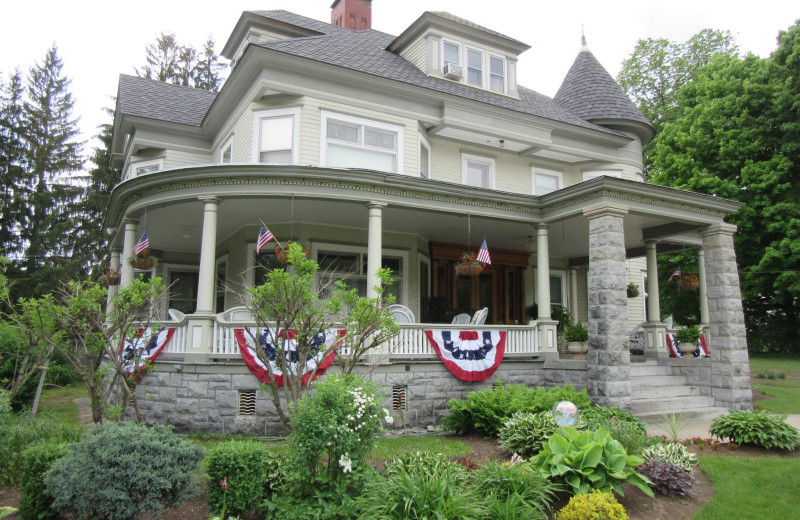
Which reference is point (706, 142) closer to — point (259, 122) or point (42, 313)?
point (259, 122)

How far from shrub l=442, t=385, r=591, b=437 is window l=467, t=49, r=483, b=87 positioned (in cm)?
899

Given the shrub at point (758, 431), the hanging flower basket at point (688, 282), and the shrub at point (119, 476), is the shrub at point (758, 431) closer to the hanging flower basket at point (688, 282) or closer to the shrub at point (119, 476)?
the hanging flower basket at point (688, 282)

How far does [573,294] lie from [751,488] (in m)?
11.2

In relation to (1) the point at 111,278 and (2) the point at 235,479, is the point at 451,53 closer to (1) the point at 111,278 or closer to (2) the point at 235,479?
(1) the point at 111,278

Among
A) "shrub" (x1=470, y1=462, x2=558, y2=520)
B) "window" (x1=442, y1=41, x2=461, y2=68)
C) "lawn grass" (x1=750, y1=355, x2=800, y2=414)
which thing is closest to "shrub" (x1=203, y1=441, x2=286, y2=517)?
"shrub" (x1=470, y1=462, x2=558, y2=520)

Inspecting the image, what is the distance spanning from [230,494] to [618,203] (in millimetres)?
8103

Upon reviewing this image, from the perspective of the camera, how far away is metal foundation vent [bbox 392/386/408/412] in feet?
31.3

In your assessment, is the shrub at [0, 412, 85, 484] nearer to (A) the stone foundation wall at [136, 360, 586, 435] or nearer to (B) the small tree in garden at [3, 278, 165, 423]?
(B) the small tree in garden at [3, 278, 165, 423]

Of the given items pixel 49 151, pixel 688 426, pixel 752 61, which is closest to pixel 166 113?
pixel 688 426

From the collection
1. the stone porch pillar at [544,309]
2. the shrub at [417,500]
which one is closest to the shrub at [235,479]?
the shrub at [417,500]

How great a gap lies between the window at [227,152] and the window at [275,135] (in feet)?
5.98

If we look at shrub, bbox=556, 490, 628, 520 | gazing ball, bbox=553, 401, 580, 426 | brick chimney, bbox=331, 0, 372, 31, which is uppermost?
brick chimney, bbox=331, 0, 372, 31

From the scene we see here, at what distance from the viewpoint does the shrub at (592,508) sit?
479cm

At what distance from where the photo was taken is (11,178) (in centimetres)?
2605
